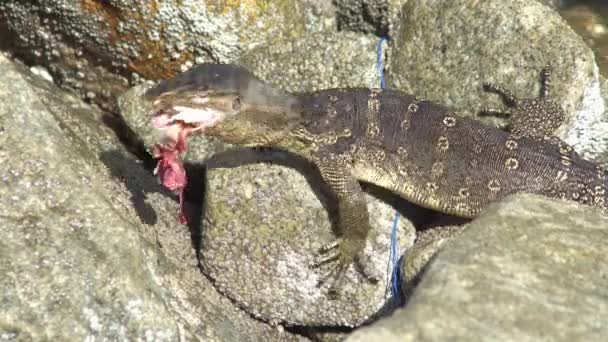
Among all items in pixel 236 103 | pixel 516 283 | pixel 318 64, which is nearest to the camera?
pixel 516 283

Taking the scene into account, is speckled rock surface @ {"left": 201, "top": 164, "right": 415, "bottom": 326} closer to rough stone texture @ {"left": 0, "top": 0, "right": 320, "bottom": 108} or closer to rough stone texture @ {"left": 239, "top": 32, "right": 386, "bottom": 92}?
rough stone texture @ {"left": 239, "top": 32, "right": 386, "bottom": 92}

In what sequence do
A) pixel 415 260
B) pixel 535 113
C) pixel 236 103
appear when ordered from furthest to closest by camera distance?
1. pixel 535 113
2. pixel 415 260
3. pixel 236 103

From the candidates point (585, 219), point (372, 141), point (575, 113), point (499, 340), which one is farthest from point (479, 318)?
point (575, 113)

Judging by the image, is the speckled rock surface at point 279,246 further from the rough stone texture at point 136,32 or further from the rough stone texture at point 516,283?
the rough stone texture at point 516,283

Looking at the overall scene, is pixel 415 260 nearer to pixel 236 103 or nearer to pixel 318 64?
pixel 236 103

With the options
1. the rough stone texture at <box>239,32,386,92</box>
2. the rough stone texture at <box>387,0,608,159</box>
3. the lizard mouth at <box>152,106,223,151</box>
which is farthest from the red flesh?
the rough stone texture at <box>387,0,608,159</box>

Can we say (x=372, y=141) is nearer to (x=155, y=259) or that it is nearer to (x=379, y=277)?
(x=379, y=277)

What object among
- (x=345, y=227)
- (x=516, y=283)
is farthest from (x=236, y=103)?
(x=516, y=283)
